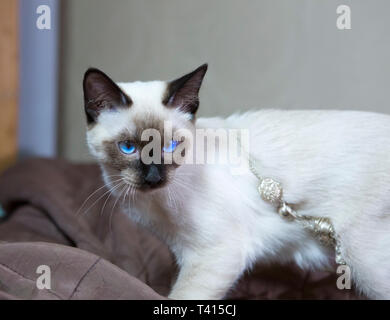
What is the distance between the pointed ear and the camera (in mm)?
1056

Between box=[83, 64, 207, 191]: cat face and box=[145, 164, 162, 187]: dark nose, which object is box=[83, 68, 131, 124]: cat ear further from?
box=[145, 164, 162, 187]: dark nose

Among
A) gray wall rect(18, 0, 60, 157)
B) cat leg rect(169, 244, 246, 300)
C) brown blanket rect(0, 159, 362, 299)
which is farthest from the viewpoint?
gray wall rect(18, 0, 60, 157)

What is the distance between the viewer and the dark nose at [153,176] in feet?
3.30

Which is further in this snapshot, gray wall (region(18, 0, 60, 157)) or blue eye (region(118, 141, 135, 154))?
gray wall (region(18, 0, 60, 157))

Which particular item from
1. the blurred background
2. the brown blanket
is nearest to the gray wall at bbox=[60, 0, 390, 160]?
the blurred background

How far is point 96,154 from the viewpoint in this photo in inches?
44.5

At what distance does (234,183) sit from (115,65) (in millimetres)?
1300

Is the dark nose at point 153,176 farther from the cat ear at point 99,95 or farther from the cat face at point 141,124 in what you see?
the cat ear at point 99,95

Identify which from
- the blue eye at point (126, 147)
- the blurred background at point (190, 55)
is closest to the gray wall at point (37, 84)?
the blurred background at point (190, 55)

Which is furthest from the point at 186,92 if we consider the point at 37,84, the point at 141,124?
the point at 37,84

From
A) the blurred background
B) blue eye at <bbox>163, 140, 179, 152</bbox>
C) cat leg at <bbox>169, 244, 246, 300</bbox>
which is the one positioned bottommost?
cat leg at <bbox>169, 244, 246, 300</bbox>

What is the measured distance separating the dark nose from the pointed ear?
0.18 metres
